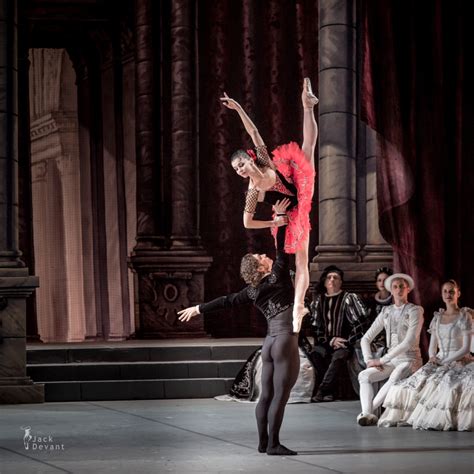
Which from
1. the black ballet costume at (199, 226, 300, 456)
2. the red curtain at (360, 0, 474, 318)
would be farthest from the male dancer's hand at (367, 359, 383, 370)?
the black ballet costume at (199, 226, 300, 456)

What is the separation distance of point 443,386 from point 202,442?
6.33 feet

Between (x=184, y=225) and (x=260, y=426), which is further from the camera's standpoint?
(x=184, y=225)

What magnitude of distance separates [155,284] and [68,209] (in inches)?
182

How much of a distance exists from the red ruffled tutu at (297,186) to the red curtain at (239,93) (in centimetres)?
644

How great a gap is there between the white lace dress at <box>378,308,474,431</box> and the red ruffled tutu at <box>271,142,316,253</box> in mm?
2161

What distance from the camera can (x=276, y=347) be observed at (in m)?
8.09

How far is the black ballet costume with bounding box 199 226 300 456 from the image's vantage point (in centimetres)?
804

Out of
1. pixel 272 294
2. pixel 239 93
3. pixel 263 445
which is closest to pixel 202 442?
pixel 263 445

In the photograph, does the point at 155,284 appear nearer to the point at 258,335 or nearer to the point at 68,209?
the point at 258,335

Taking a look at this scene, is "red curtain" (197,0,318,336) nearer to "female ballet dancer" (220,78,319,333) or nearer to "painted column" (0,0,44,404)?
"painted column" (0,0,44,404)

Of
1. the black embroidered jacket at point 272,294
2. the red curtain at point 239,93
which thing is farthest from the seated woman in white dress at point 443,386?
the red curtain at point 239,93

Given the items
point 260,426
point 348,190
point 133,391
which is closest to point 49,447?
point 260,426

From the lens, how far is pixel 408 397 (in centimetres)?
971

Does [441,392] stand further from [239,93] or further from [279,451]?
[239,93]
